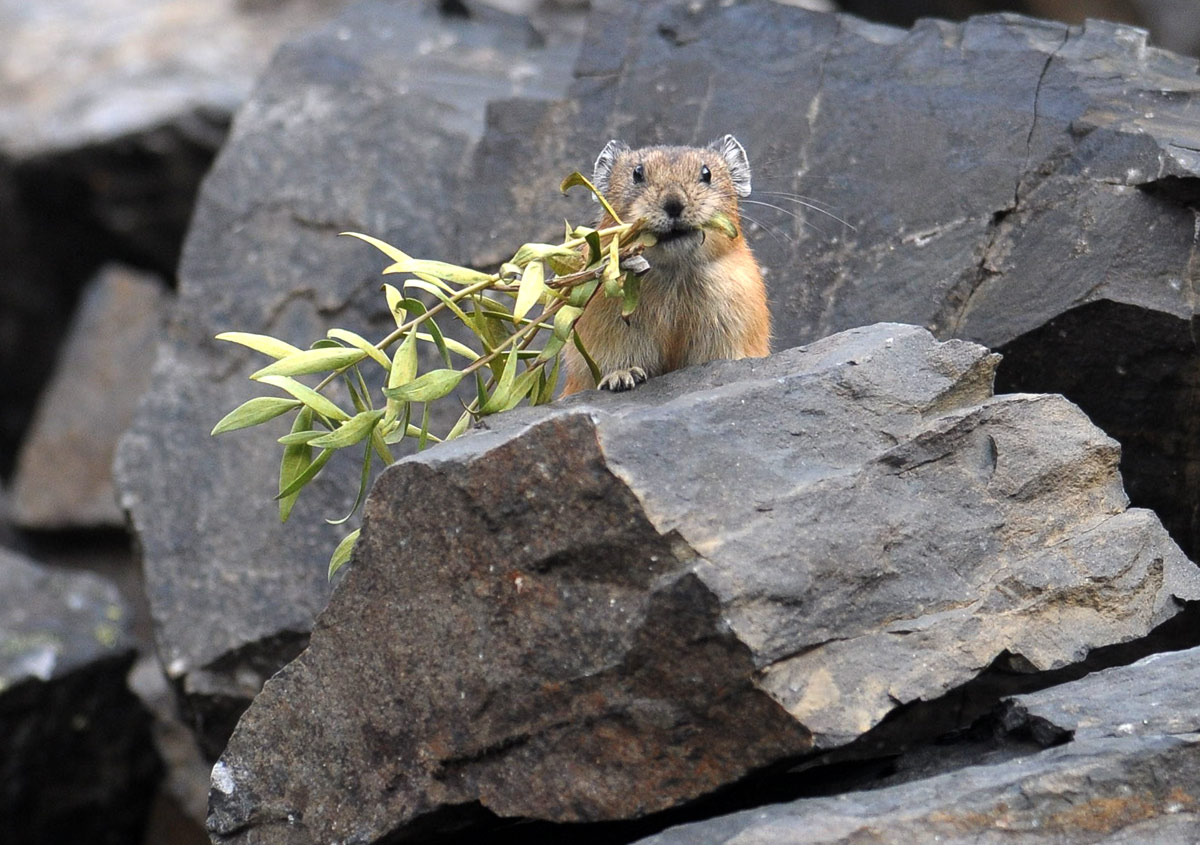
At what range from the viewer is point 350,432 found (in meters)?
6.02

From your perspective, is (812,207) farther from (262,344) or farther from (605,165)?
(262,344)

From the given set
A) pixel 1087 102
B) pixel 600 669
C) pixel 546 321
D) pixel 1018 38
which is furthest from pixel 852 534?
pixel 1018 38

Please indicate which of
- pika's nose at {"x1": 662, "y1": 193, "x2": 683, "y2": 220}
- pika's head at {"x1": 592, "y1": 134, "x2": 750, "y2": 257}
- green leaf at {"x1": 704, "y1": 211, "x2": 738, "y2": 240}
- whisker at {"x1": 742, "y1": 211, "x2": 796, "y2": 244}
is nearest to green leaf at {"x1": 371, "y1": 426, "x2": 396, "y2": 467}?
pika's head at {"x1": 592, "y1": 134, "x2": 750, "y2": 257}

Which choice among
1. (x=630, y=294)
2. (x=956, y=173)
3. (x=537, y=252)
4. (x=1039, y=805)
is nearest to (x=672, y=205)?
(x=630, y=294)

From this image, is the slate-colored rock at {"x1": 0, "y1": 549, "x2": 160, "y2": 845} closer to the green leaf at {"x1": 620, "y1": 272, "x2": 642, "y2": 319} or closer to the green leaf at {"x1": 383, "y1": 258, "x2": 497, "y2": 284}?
the green leaf at {"x1": 383, "y1": 258, "x2": 497, "y2": 284}

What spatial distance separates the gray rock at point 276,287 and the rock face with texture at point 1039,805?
414 cm

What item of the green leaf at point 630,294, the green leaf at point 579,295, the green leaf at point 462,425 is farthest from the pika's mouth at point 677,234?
the green leaf at point 462,425

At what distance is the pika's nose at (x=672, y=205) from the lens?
21.2 feet

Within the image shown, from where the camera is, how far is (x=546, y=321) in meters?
6.66

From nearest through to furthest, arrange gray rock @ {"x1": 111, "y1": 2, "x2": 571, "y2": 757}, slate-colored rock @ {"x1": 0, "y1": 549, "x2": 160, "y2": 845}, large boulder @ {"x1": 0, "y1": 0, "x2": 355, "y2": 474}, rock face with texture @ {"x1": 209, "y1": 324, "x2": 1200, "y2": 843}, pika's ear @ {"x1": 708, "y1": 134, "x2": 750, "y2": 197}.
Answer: rock face with texture @ {"x1": 209, "y1": 324, "x2": 1200, "y2": 843}, pika's ear @ {"x1": 708, "y1": 134, "x2": 750, "y2": 197}, gray rock @ {"x1": 111, "y1": 2, "x2": 571, "y2": 757}, slate-colored rock @ {"x1": 0, "y1": 549, "x2": 160, "y2": 845}, large boulder @ {"x1": 0, "y1": 0, "x2": 355, "y2": 474}

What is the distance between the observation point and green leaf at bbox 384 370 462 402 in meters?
5.86

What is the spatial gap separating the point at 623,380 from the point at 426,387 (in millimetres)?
961

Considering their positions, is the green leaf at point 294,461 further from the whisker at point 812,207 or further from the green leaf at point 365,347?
the whisker at point 812,207

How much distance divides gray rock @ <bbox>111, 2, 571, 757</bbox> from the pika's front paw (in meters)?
2.70
